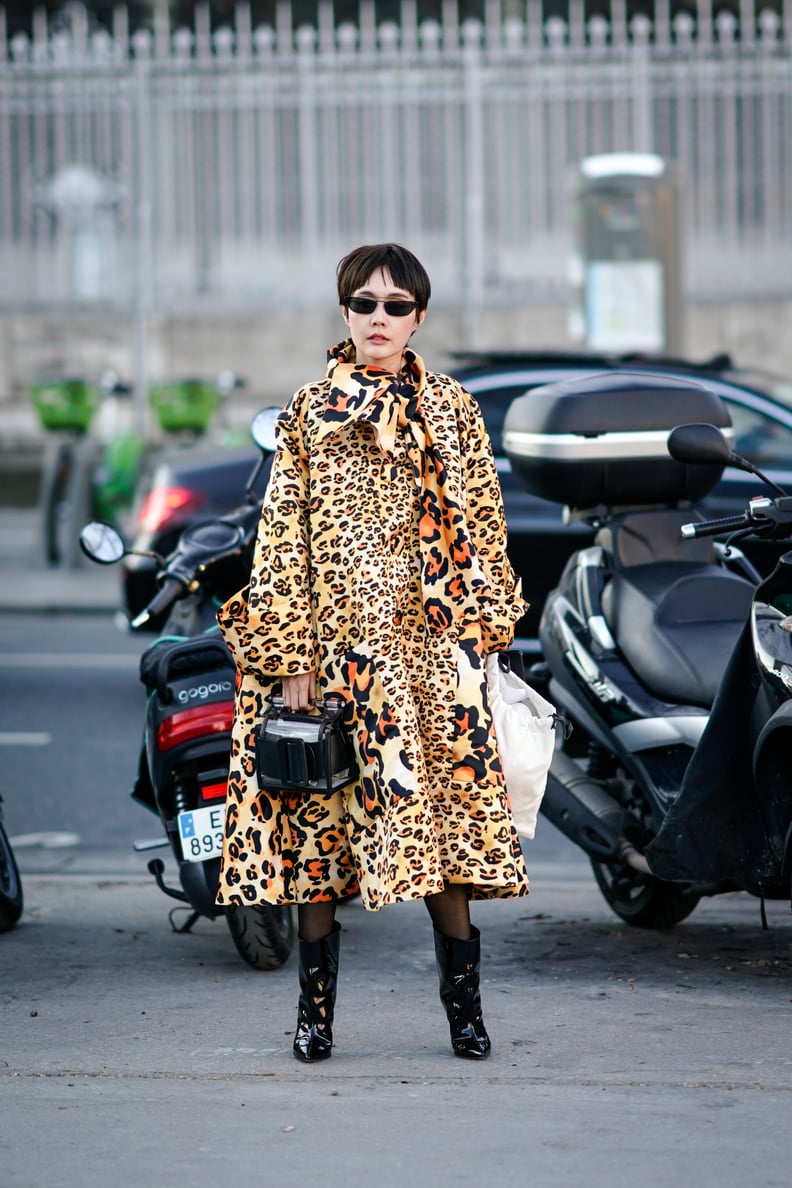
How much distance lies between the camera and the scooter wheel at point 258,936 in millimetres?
4852

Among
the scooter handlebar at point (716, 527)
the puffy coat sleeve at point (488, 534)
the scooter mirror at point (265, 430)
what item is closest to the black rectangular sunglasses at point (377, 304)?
the puffy coat sleeve at point (488, 534)

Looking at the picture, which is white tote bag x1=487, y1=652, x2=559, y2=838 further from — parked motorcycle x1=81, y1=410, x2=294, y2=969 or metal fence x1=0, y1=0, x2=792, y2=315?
metal fence x1=0, y1=0, x2=792, y2=315

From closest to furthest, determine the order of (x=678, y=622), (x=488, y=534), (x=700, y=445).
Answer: (x=488, y=534) → (x=700, y=445) → (x=678, y=622)

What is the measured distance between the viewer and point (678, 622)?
498 centimetres

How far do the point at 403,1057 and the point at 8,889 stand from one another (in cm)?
160

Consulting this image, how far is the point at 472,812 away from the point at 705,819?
844mm

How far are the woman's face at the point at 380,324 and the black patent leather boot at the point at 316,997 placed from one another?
1219 millimetres

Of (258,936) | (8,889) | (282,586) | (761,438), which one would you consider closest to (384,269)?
(282,586)

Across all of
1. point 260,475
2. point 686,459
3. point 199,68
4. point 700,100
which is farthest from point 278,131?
point 686,459

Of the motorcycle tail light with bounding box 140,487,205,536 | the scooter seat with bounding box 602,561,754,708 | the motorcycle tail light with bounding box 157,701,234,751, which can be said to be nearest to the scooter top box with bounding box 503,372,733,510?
the scooter seat with bounding box 602,561,754,708

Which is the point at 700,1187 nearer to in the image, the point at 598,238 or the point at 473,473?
the point at 473,473

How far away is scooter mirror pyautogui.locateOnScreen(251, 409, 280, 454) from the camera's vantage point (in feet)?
17.3

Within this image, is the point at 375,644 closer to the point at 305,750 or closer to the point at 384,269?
the point at 305,750

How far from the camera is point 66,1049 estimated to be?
4242 millimetres
